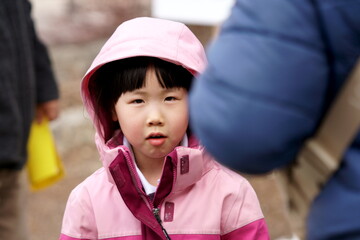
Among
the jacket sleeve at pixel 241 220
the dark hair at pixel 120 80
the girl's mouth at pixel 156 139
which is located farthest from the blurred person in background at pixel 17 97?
the jacket sleeve at pixel 241 220

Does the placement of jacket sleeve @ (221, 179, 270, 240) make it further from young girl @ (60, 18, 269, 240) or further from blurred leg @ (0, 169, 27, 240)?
blurred leg @ (0, 169, 27, 240)

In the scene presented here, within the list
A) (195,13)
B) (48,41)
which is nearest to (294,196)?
(195,13)

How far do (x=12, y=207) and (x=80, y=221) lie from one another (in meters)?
1.44

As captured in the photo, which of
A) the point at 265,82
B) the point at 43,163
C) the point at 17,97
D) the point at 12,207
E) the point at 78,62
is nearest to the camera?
the point at 265,82

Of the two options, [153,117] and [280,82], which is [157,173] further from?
[280,82]

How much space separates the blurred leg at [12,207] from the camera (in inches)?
133

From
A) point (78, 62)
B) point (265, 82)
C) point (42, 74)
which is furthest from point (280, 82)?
point (78, 62)

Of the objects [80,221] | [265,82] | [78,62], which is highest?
[265,82]

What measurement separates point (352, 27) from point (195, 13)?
121 inches

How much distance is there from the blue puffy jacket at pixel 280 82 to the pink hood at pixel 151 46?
0.80 m

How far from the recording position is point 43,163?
335 centimetres

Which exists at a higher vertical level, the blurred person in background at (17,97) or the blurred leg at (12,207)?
the blurred person in background at (17,97)

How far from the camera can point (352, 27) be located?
1.28 meters

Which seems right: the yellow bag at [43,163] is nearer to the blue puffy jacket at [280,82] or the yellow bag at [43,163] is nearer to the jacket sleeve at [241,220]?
the jacket sleeve at [241,220]
